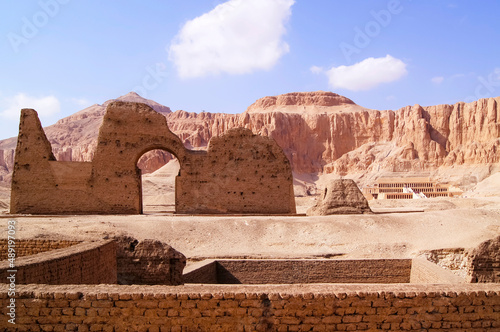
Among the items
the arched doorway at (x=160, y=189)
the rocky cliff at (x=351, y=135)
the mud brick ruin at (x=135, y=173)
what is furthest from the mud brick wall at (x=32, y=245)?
the rocky cliff at (x=351, y=135)

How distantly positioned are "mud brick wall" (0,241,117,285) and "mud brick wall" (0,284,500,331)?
110 centimetres

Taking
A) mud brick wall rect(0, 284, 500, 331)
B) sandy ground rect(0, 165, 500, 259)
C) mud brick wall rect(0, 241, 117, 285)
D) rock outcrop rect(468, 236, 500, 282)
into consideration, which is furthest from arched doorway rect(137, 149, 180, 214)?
mud brick wall rect(0, 284, 500, 331)

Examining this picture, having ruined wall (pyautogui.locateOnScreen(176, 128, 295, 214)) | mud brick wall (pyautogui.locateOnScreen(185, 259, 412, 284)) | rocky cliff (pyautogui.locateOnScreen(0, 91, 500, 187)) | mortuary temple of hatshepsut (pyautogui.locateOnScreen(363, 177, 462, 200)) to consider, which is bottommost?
mud brick wall (pyautogui.locateOnScreen(185, 259, 412, 284))

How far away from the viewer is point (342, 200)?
766 inches

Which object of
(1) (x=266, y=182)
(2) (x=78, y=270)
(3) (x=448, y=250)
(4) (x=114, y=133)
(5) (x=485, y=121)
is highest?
(5) (x=485, y=121)

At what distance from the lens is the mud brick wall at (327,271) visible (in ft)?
34.7

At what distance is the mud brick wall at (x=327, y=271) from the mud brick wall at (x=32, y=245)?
4548mm

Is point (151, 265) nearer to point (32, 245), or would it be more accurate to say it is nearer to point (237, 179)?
point (32, 245)

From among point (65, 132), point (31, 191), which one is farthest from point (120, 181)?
point (65, 132)

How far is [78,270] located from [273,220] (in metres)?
10.8

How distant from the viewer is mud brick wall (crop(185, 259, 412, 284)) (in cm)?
1058

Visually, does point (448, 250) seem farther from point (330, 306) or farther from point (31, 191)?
point (31, 191)

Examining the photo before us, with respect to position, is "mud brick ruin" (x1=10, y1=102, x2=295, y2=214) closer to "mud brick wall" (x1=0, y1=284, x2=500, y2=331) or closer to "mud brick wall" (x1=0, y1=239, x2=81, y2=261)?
"mud brick wall" (x1=0, y1=239, x2=81, y2=261)

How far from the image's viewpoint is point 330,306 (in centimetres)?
443
